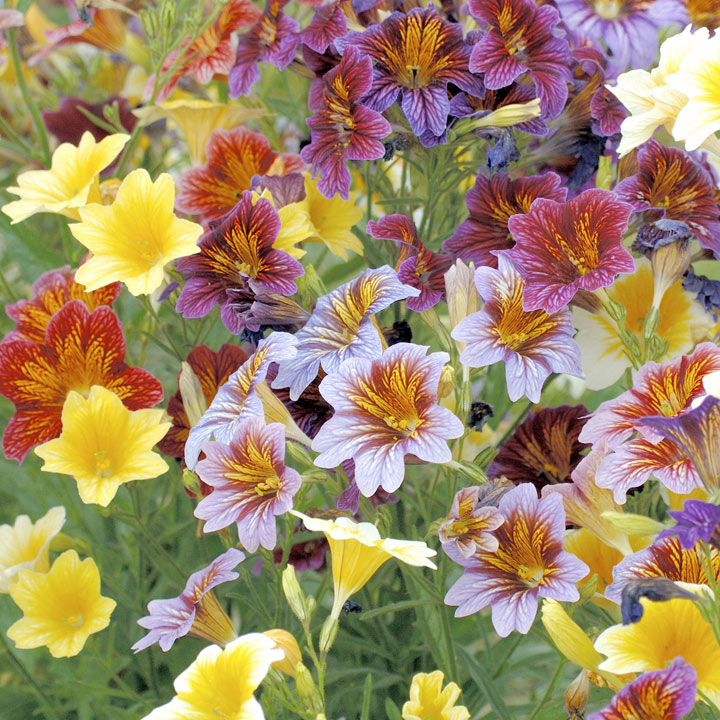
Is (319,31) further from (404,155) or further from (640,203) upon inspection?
(640,203)

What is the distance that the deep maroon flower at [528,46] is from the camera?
2.48 feet

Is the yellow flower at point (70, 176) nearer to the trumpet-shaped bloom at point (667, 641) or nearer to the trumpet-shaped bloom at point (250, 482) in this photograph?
the trumpet-shaped bloom at point (250, 482)

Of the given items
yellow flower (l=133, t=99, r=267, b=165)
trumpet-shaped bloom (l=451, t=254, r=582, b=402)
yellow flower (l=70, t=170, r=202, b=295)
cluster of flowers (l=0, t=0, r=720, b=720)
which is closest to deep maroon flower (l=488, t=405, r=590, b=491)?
cluster of flowers (l=0, t=0, r=720, b=720)

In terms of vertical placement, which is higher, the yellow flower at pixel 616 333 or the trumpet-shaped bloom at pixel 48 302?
the trumpet-shaped bloom at pixel 48 302

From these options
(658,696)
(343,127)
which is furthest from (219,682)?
(343,127)

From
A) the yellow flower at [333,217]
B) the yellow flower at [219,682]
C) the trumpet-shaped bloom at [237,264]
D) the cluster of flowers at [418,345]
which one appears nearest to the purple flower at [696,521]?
the cluster of flowers at [418,345]

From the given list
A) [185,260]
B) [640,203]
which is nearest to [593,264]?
[640,203]

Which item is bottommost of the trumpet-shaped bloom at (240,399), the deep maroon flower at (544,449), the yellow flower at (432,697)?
the yellow flower at (432,697)

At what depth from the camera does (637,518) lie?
552mm

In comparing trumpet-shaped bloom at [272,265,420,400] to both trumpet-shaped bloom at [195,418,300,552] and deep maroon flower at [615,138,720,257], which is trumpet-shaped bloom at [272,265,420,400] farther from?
deep maroon flower at [615,138,720,257]

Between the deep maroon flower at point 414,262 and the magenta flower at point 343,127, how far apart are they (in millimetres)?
54

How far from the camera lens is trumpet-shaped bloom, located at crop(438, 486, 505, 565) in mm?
616

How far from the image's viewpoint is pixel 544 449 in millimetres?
783

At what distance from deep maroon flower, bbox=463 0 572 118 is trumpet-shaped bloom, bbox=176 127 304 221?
247 mm
